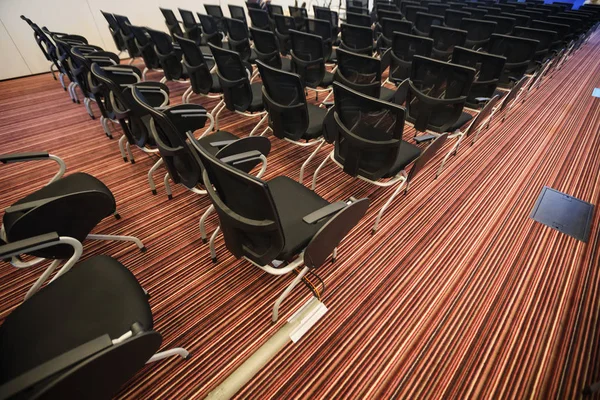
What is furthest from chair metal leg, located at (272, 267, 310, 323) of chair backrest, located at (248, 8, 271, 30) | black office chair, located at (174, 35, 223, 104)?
chair backrest, located at (248, 8, 271, 30)

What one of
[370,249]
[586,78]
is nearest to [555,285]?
[370,249]

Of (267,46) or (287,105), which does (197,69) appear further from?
(287,105)

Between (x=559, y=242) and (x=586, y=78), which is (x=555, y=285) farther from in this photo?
(x=586, y=78)

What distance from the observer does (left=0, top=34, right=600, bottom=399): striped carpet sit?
1363 mm

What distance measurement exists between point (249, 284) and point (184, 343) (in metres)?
0.46

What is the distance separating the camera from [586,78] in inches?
212

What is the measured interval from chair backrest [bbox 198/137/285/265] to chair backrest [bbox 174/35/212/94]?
80.2 inches

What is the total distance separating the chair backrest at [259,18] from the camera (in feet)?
14.8

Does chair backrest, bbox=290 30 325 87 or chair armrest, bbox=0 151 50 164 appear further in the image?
chair backrest, bbox=290 30 325 87

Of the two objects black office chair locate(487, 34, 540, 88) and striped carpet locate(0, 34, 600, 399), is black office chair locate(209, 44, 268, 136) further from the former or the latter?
black office chair locate(487, 34, 540, 88)

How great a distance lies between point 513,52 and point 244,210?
13.7ft

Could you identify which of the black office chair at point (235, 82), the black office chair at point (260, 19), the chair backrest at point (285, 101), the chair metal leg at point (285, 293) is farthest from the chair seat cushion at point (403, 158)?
the black office chair at point (260, 19)

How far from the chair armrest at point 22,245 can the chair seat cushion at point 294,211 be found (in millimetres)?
911

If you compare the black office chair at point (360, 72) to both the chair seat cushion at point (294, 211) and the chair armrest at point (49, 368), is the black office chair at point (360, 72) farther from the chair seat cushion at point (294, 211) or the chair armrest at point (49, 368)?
the chair armrest at point (49, 368)
